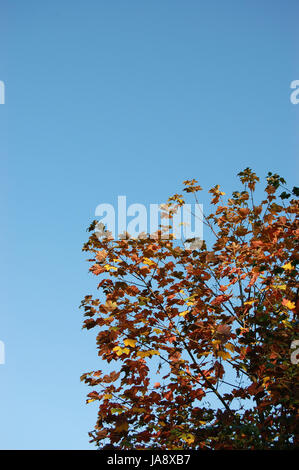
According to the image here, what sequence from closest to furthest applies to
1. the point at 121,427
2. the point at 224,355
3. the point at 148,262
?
the point at 121,427 < the point at 224,355 < the point at 148,262

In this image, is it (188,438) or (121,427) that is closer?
(121,427)

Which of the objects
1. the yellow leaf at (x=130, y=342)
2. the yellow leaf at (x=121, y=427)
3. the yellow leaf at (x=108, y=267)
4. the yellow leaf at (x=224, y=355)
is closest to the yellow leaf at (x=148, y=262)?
the yellow leaf at (x=108, y=267)

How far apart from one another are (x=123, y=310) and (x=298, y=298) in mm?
2181

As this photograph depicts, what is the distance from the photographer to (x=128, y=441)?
456 cm

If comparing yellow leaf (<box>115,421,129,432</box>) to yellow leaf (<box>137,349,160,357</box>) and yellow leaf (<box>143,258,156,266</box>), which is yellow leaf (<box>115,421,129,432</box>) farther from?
yellow leaf (<box>143,258,156,266</box>)

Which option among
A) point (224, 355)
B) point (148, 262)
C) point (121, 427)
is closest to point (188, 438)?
point (121, 427)

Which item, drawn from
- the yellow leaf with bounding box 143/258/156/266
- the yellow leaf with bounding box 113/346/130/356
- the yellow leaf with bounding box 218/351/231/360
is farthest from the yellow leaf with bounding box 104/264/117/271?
the yellow leaf with bounding box 218/351/231/360

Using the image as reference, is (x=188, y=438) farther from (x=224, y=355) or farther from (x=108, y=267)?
(x=108, y=267)

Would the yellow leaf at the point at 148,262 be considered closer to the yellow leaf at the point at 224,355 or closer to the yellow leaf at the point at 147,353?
the yellow leaf at the point at 147,353

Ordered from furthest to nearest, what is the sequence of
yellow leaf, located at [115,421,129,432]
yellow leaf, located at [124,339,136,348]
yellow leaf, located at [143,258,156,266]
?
yellow leaf, located at [143,258,156,266], yellow leaf, located at [124,339,136,348], yellow leaf, located at [115,421,129,432]
